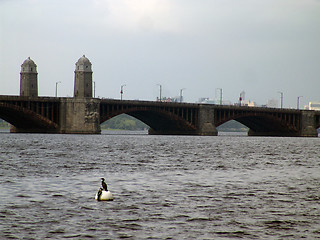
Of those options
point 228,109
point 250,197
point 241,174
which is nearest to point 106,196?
point 250,197

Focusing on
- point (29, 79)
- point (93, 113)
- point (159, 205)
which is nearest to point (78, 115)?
point (93, 113)

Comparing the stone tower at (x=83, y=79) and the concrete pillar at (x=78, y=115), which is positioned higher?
the stone tower at (x=83, y=79)

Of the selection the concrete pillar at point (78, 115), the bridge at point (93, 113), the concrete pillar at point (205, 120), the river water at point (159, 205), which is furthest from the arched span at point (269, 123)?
the river water at point (159, 205)

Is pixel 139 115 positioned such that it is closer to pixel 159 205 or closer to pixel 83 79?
pixel 83 79

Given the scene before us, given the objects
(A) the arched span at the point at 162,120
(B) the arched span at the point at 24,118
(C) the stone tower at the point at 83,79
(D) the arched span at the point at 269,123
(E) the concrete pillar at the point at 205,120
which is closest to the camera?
(B) the arched span at the point at 24,118

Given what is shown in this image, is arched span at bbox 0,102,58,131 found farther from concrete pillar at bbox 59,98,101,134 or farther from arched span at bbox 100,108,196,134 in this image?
arched span at bbox 100,108,196,134

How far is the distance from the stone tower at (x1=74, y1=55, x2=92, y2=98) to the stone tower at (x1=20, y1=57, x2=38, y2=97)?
1046cm

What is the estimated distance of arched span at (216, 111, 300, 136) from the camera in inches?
6053

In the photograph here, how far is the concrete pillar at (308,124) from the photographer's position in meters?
168

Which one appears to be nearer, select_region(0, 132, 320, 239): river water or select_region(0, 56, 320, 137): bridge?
select_region(0, 132, 320, 239): river water

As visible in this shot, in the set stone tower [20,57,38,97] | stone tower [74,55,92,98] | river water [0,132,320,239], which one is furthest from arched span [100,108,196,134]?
river water [0,132,320,239]

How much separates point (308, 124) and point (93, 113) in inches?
2843

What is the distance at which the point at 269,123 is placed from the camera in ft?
551

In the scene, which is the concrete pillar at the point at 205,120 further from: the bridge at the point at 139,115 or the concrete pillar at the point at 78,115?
the concrete pillar at the point at 78,115
